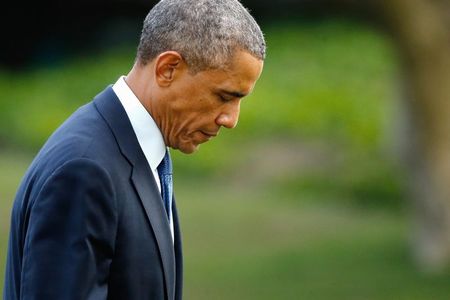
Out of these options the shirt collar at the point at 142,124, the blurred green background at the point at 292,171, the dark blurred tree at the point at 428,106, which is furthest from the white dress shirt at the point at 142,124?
the blurred green background at the point at 292,171

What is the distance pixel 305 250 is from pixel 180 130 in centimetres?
835

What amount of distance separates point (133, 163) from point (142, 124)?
0.39ft

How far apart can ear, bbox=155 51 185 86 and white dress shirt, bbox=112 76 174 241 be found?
4.0 inches

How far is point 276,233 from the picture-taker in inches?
487

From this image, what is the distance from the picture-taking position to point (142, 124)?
10.1ft

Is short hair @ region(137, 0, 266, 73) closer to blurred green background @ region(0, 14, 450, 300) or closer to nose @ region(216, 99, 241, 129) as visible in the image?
nose @ region(216, 99, 241, 129)

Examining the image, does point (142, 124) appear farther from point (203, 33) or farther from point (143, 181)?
point (203, 33)

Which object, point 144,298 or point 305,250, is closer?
point 144,298

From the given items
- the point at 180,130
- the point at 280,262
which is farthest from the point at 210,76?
the point at 280,262

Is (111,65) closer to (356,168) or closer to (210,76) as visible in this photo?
(356,168)

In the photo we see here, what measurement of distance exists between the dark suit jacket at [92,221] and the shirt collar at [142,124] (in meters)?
0.02

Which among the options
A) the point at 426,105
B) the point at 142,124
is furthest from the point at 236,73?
the point at 426,105

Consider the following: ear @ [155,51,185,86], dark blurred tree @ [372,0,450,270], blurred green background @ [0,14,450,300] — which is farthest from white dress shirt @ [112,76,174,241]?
blurred green background @ [0,14,450,300]

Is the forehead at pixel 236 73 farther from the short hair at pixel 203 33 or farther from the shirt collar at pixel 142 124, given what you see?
the shirt collar at pixel 142 124
